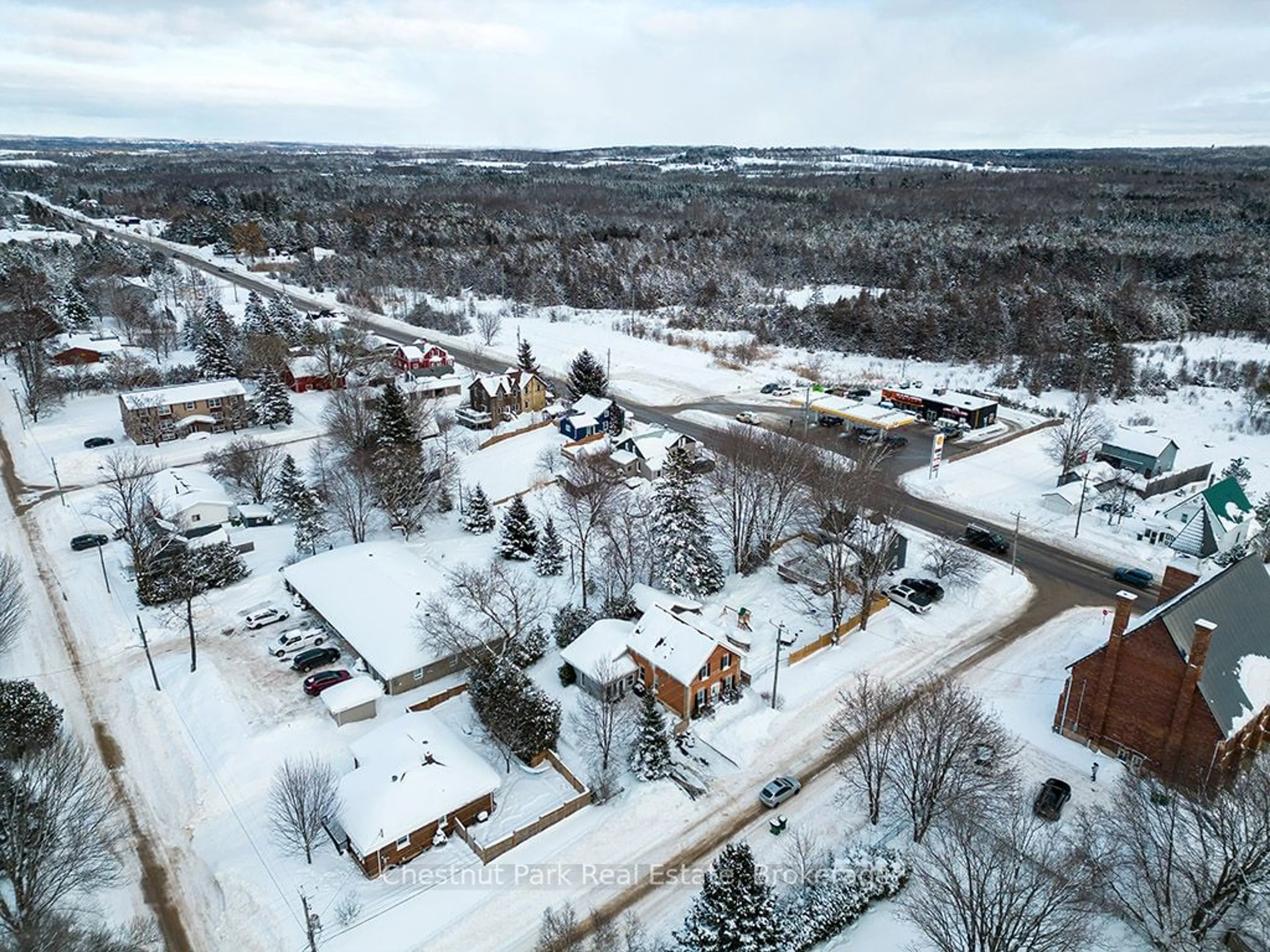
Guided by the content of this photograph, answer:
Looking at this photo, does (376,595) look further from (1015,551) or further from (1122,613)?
(1015,551)

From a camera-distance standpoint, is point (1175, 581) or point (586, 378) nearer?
point (1175, 581)

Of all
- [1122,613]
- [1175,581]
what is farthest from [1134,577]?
[1122,613]

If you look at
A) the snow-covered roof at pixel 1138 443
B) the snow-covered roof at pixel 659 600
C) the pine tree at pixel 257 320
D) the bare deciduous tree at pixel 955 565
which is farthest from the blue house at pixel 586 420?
the pine tree at pixel 257 320

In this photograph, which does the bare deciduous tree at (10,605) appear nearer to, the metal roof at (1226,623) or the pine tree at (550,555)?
the pine tree at (550,555)

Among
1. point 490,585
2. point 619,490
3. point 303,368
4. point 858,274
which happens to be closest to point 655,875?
point 490,585

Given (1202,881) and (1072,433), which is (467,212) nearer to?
(1072,433)
